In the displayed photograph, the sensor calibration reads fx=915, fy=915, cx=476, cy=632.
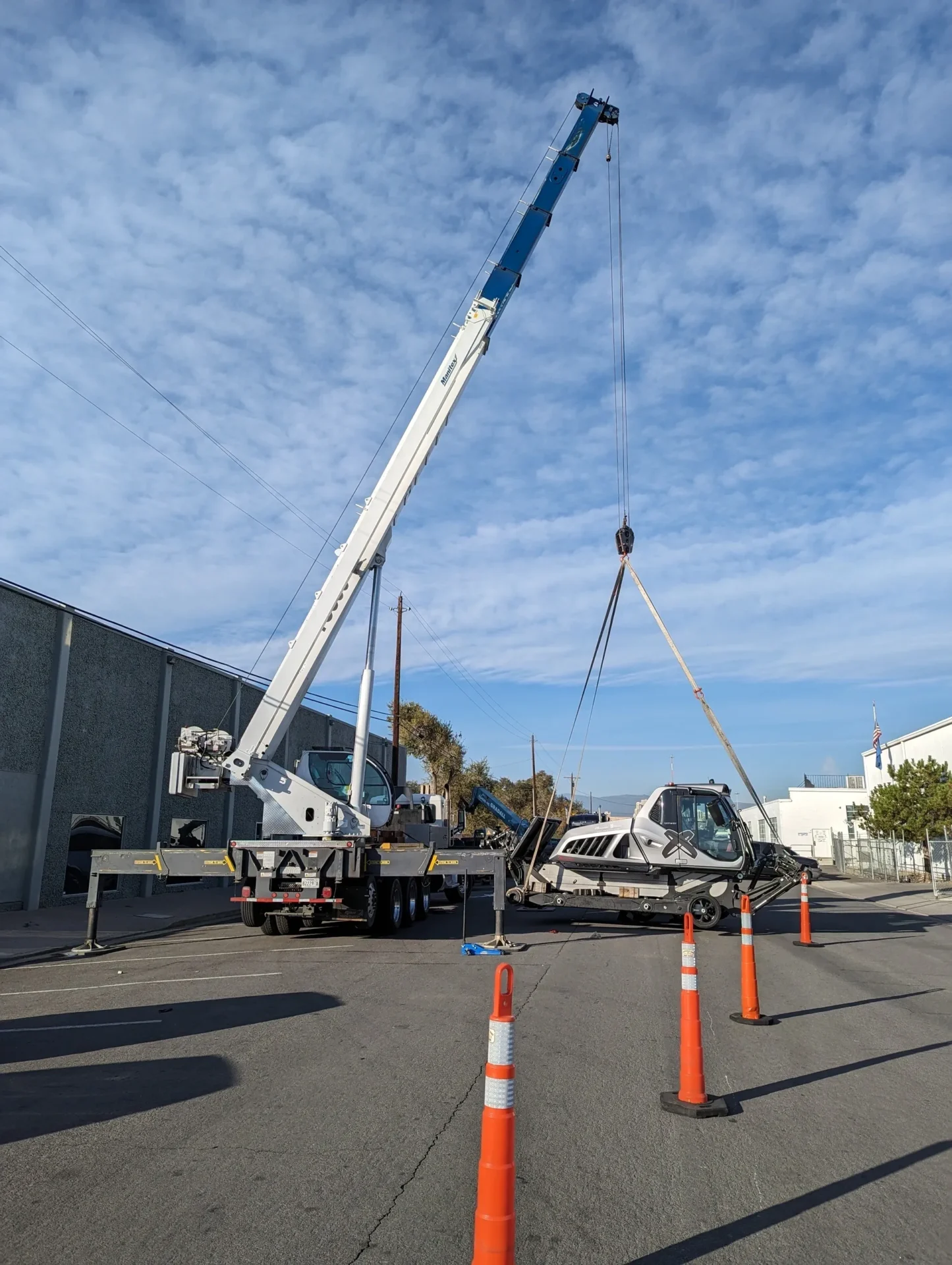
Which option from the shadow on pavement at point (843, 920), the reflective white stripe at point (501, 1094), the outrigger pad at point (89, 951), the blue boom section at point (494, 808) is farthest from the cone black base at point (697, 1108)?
the blue boom section at point (494, 808)

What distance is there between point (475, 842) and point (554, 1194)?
20376 mm

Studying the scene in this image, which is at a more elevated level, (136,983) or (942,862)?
(942,862)

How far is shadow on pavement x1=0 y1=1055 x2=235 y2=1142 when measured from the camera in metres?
5.38

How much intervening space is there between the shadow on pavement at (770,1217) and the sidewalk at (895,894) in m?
16.4

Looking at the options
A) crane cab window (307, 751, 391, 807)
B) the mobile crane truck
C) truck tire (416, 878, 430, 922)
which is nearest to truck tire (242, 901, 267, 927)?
the mobile crane truck

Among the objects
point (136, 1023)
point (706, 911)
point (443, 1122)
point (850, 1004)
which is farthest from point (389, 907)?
point (443, 1122)

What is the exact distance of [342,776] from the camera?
15008 millimetres

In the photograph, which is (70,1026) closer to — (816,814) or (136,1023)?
(136,1023)

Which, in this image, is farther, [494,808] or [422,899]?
[494,808]

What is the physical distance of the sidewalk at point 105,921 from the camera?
43.7 feet

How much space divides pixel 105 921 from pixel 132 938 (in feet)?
8.22

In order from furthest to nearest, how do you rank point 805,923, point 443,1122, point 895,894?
point 895,894
point 805,923
point 443,1122

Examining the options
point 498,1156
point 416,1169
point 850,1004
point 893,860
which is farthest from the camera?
point 893,860

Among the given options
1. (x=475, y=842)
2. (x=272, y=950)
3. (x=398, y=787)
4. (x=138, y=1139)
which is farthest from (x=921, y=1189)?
(x=475, y=842)
